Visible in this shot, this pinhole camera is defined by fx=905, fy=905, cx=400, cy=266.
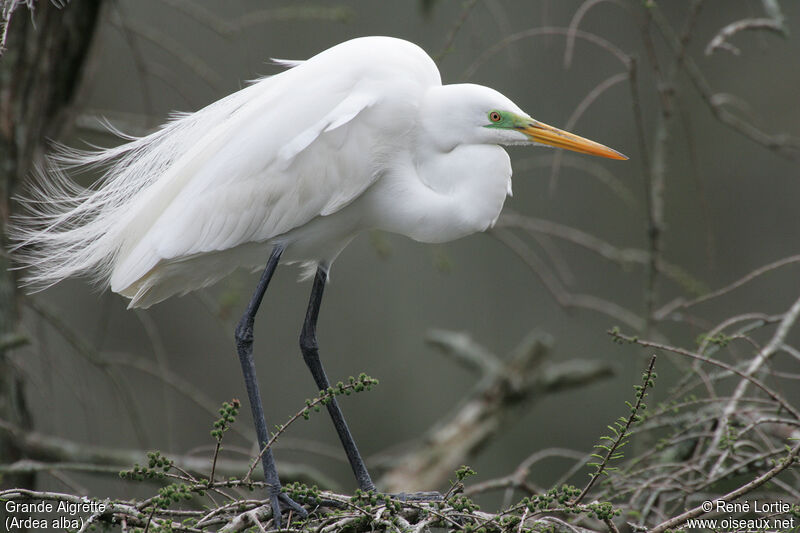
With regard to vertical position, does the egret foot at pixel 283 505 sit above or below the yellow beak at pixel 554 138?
below

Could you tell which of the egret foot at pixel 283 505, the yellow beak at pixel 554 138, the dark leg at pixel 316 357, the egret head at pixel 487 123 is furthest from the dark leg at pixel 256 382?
the yellow beak at pixel 554 138

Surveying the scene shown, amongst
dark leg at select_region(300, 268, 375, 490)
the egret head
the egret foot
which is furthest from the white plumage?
the egret foot

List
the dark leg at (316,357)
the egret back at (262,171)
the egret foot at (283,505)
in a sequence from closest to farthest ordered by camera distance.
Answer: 1. the egret foot at (283,505)
2. the egret back at (262,171)
3. the dark leg at (316,357)

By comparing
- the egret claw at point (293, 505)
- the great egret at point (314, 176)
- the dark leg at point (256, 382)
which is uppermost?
the great egret at point (314, 176)

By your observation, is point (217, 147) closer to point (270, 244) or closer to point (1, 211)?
point (270, 244)

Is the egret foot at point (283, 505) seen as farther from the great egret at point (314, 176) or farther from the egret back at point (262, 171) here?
the egret back at point (262, 171)

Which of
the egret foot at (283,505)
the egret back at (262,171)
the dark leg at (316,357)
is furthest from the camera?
the dark leg at (316,357)

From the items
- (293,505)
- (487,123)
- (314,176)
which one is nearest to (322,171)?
(314,176)

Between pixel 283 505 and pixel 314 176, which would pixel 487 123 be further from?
pixel 283 505

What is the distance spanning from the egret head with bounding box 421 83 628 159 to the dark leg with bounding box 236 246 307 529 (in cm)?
41

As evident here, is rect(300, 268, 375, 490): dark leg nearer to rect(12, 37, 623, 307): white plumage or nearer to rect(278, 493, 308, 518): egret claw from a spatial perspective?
rect(12, 37, 623, 307): white plumage

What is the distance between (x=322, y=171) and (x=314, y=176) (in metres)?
0.02

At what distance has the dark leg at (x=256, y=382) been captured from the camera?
5.00ft

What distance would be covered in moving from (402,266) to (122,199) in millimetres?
3671
